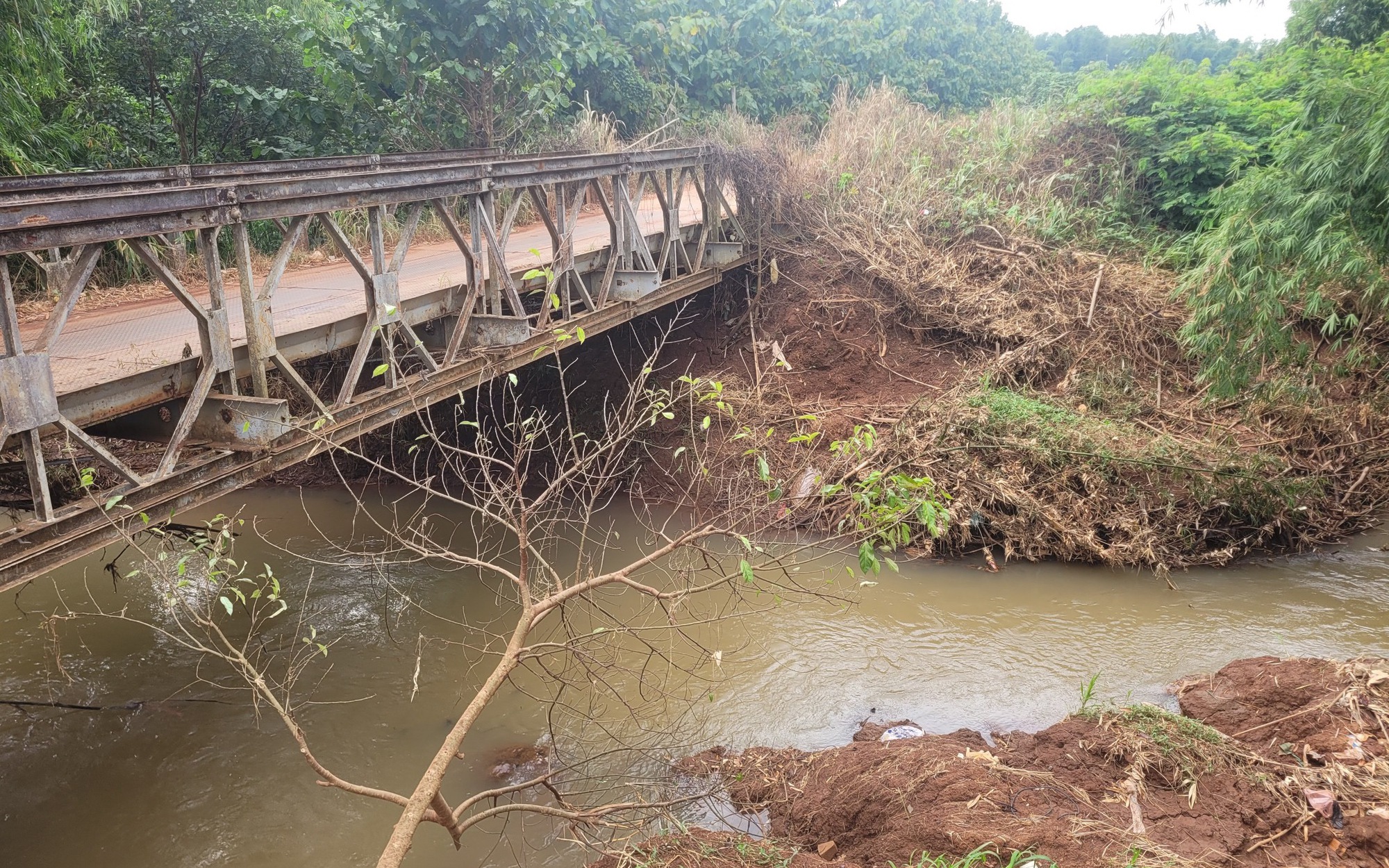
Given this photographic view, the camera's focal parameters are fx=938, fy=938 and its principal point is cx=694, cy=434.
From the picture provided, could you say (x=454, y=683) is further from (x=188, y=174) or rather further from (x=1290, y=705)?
(x=1290, y=705)

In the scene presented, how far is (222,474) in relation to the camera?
550 centimetres

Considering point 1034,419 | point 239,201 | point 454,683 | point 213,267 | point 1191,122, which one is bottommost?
point 454,683

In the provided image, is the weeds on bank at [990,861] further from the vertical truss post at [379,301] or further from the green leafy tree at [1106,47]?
the green leafy tree at [1106,47]

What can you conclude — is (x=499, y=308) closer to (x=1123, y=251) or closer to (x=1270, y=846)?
(x=1270, y=846)

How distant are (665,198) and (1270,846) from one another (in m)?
8.27

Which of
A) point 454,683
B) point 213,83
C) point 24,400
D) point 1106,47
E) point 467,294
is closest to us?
point 24,400

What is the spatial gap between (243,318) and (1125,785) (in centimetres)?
668

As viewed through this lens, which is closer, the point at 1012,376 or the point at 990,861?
the point at 990,861

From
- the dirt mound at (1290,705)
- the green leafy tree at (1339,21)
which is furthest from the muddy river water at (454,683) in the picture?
the green leafy tree at (1339,21)

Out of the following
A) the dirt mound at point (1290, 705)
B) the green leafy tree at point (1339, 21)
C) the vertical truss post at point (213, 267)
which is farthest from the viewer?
the green leafy tree at point (1339, 21)

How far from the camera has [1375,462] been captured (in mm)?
9945

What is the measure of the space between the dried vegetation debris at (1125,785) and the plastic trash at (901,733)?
139 mm

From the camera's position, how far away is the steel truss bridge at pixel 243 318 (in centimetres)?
453

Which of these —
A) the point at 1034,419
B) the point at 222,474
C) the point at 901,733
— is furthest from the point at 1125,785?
the point at 222,474
